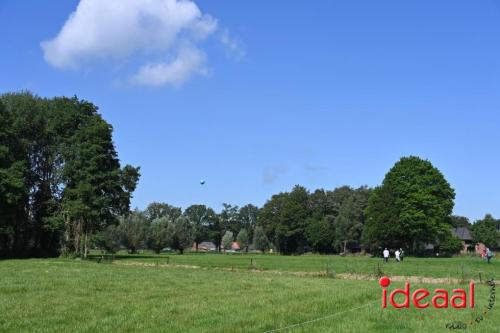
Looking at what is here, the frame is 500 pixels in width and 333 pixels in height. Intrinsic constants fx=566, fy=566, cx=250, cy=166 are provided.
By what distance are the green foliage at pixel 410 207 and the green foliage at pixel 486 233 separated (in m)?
59.8

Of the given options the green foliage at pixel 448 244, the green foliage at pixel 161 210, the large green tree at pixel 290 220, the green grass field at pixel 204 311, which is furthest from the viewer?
the green foliage at pixel 161 210

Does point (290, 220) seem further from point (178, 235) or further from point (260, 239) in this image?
point (178, 235)

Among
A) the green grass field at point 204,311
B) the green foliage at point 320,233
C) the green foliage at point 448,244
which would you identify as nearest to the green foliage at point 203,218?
the green foliage at point 320,233

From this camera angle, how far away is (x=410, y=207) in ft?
300

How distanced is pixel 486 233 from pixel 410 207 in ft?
221

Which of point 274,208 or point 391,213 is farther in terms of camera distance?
point 274,208

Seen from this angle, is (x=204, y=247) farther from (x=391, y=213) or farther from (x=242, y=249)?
(x=391, y=213)

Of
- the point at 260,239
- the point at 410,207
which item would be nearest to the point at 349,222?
→ the point at 260,239

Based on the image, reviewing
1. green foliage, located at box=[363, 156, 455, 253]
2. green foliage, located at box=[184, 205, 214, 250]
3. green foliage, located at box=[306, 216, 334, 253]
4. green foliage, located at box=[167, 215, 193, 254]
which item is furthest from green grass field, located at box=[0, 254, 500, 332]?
green foliage, located at box=[184, 205, 214, 250]

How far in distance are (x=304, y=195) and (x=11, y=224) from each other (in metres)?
83.9

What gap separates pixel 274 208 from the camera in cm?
14675

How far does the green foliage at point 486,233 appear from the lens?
481ft

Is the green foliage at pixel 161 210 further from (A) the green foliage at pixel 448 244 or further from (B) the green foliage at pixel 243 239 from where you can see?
(A) the green foliage at pixel 448 244

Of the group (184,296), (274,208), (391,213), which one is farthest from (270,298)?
(274,208)
